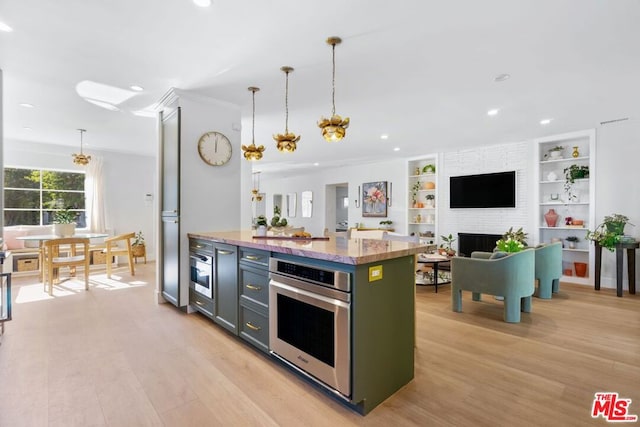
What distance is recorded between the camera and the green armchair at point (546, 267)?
4305 millimetres

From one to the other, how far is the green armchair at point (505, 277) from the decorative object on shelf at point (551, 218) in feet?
8.98

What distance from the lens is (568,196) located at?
5.56m

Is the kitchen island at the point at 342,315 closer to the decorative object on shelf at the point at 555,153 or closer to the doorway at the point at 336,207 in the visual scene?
the decorative object on shelf at the point at 555,153

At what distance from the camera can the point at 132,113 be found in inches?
179

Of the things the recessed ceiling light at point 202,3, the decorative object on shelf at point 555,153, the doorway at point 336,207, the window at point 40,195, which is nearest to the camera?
the recessed ceiling light at point 202,3

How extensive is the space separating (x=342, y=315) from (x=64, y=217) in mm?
Answer: 6926

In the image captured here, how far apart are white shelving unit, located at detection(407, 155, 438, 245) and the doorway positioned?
7.75 ft

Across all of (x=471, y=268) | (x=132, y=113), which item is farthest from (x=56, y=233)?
(x=471, y=268)

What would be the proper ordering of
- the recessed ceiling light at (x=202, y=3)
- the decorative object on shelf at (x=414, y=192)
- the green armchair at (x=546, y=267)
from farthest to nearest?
the decorative object on shelf at (x=414, y=192) < the green armchair at (x=546, y=267) < the recessed ceiling light at (x=202, y=3)

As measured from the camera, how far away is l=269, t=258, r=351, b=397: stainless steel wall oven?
1.82 metres

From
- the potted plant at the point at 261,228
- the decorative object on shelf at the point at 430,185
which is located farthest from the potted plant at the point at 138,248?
the decorative object on shelf at the point at 430,185

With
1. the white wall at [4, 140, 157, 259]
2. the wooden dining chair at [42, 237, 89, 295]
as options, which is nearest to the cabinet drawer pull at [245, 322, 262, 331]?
the wooden dining chair at [42, 237, 89, 295]

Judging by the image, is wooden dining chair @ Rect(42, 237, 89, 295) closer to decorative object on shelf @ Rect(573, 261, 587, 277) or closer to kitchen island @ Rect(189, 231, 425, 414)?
kitchen island @ Rect(189, 231, 425, 414)

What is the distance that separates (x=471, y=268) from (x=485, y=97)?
209 centimetres
